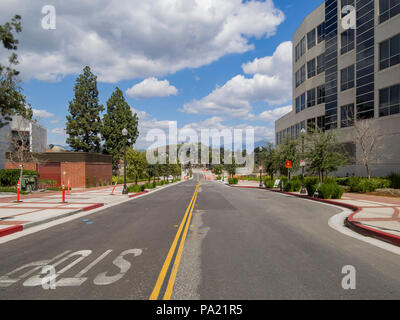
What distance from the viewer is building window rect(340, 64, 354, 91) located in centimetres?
3216

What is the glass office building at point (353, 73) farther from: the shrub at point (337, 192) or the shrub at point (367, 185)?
the shrub at point (337, 192)

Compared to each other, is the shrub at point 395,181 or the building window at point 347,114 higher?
the building window at point 347,114

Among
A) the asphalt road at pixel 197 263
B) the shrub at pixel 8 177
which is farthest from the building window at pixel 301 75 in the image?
the shrub at pixel 8 177

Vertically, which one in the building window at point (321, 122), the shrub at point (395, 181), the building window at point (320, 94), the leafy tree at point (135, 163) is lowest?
the shrub at point (395, 181)

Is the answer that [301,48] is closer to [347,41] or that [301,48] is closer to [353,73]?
[347,41]

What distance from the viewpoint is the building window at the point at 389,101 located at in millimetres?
25766

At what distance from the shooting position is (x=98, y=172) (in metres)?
35.8

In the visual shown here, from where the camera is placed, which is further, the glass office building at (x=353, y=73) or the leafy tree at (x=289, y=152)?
the leafy tree at (x=289, y=152)

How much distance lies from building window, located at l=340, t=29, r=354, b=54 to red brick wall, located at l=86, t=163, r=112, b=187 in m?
35.4

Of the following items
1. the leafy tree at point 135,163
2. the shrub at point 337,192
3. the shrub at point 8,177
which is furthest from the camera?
the leafy tree at point 135,163

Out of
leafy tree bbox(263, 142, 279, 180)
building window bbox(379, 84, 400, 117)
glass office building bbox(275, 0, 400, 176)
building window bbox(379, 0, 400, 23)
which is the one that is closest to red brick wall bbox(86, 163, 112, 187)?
leafy tree bbox(263, 142, 279, 180)

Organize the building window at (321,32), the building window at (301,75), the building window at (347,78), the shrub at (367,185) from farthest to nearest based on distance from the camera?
the building window at (301,75) < the building window at (321,32) < the building window at (347,78) < the shrub at (367,185)

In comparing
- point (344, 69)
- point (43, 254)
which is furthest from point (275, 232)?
point (344, 69)
